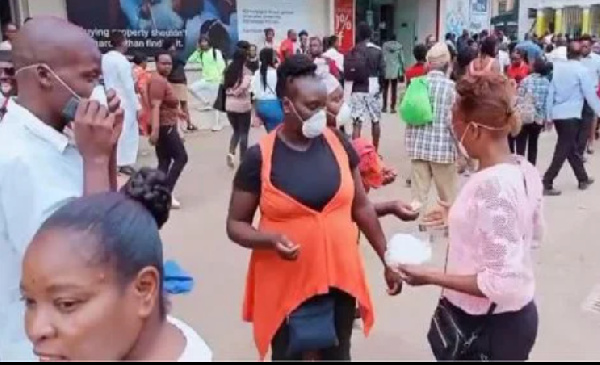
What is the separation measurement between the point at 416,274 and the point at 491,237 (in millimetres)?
284

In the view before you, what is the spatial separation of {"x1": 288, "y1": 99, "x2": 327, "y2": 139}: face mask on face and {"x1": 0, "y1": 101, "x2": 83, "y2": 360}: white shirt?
1002mm

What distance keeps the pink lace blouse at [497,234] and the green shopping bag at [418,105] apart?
3579mm

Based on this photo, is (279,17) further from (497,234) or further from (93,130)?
(93,130)

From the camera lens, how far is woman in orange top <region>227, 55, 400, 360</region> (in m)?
2.67

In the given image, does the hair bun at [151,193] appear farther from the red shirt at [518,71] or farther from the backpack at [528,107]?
the red shirt at [518,71]

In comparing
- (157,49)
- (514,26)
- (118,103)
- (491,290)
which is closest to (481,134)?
(491,290)

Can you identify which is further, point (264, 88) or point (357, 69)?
point (357, 69)

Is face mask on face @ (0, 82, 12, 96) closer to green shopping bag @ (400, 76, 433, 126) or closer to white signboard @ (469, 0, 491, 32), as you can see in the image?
green shopping bag @ (400, 76, 433, 126)

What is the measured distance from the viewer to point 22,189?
1803 millimetres

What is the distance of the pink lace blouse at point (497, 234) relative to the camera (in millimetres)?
2242

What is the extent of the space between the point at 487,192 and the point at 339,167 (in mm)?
653

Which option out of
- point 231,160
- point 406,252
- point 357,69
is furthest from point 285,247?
point 357,69

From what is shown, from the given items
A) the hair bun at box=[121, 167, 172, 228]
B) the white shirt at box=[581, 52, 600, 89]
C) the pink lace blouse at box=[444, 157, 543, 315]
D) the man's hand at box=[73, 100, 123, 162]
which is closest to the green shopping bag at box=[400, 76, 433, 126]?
the pink lace blouse at box=[444, 157, 543, 315]

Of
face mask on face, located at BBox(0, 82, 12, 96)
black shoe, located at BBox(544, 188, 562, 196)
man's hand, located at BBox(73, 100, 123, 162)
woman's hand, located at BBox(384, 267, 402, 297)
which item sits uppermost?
man's hand, located at BBox(73, 100, 123, 162)
